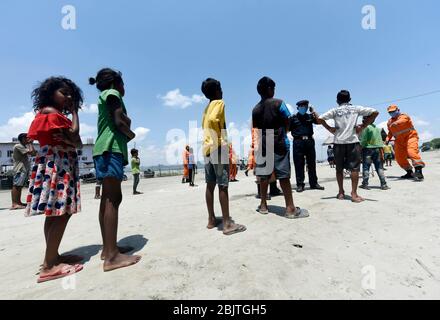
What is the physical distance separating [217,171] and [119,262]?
1545 mm

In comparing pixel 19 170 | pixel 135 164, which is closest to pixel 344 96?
pixel 135 164

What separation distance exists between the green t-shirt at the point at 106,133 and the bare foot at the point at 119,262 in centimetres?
102

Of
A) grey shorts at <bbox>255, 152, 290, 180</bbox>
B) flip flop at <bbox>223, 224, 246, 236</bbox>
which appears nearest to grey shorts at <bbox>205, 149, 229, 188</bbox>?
flip flop at <bbox>223, 224, 246, 236</bbox>

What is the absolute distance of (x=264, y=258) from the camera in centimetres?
234

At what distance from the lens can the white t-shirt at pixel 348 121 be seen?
4715 millimetres

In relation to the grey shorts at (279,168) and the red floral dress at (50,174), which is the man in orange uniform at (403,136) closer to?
the grey shorts at (279,168)

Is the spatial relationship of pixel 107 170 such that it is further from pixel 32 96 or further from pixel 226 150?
pixel 226 150

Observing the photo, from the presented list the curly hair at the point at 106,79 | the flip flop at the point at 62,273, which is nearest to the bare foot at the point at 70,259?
the flip flop at the point at 62,273

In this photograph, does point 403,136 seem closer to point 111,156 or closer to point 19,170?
point 111,156

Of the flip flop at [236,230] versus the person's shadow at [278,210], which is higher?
the person's shadow at [278,210]
